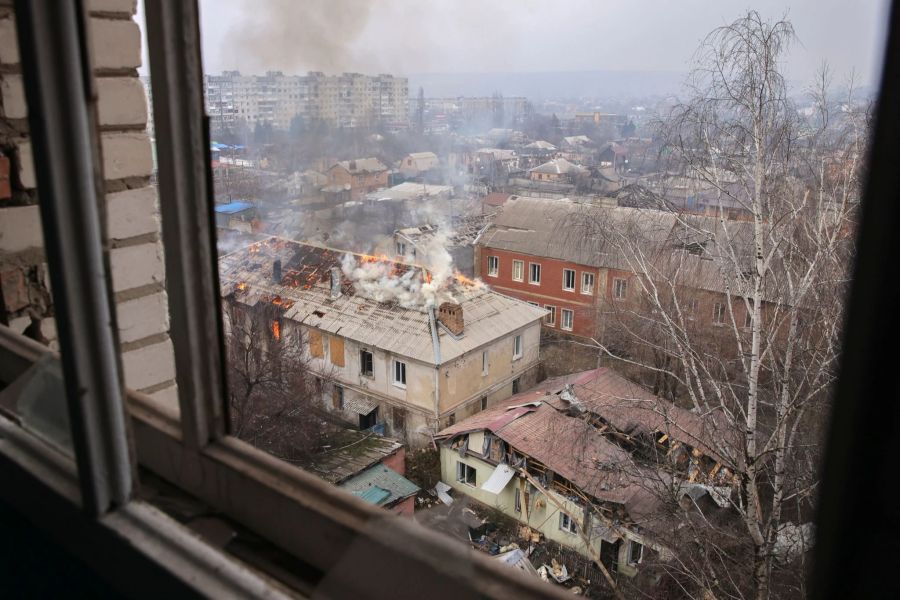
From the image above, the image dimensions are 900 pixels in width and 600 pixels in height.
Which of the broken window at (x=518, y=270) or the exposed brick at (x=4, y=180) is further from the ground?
the exposed brick at (x=4, y=180)

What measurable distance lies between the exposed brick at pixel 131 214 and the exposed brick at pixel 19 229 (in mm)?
127

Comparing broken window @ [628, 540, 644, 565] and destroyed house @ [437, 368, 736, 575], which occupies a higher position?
destroyed house @ [437, 368, 736, 575]

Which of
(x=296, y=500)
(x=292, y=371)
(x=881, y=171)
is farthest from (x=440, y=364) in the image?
(x=881, y=171)

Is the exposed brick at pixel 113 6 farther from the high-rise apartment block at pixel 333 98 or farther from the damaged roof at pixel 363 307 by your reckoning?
the damaged roof at pixel 363 307

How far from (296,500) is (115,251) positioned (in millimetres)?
846

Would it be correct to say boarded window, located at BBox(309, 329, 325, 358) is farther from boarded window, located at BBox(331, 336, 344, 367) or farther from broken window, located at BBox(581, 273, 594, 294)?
broken window, located at BBox(581, 273, 594, 294)

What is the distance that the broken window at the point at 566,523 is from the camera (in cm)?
425

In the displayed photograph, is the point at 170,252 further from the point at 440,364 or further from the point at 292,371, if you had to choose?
the point at 440,364

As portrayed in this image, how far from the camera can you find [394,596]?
522 millimetres

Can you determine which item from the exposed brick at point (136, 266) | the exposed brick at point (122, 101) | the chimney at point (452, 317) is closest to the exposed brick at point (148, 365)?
the exposed brick at point (136, 266)

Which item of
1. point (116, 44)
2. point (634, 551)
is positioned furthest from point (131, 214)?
point (634, 551)

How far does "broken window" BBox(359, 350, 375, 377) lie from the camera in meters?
5.16

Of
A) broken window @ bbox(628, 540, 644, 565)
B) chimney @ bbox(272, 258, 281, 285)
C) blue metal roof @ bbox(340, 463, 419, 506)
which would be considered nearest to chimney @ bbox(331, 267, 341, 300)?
chimney @ bbox(272, 258, 281, 285)

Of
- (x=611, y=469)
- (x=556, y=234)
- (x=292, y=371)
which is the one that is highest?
(x=556, y=234)
